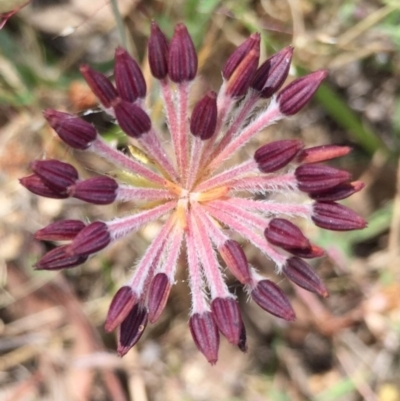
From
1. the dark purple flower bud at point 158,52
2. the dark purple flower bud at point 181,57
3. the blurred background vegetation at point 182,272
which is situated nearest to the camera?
the dark purple flower bud at point 181,57

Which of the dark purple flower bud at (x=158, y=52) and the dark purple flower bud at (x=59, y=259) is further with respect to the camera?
the dark purple flower bud at (x=158, y=52)

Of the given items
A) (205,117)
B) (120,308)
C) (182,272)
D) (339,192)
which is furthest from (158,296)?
(182,272)

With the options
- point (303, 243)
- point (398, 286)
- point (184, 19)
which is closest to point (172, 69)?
point (303, 243)

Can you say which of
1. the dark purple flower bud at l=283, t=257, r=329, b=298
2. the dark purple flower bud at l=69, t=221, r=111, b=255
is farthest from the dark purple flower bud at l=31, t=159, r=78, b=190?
the dark purple flower bud at l=283, t=257, r=329, b=298

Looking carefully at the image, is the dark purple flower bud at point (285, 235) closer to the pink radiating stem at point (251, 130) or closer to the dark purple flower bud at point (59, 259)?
the pink radiating stem at point (251, 130)

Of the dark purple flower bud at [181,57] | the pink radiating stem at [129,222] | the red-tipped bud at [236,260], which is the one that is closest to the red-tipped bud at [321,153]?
the red-tipped bud at [236,260]

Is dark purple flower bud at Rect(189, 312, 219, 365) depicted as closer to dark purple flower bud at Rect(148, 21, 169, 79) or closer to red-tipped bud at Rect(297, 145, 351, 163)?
red-tipped bud at Rect(297, 145, 351, 163)

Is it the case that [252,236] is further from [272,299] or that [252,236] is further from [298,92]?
[298,92]
